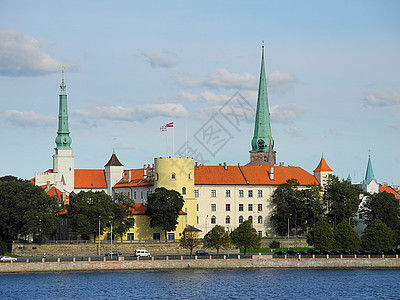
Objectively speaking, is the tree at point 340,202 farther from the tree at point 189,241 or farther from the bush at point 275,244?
the tree at point 189,241

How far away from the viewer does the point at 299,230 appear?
425 feet

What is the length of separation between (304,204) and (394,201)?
1378cm

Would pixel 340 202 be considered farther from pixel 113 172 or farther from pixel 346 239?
pixel 113 172

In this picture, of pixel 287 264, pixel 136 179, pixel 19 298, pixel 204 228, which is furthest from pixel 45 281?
pixel 136 179

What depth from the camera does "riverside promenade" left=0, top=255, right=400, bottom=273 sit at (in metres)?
93.4

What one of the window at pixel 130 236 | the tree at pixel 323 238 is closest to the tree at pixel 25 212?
the window at pixel 130 236

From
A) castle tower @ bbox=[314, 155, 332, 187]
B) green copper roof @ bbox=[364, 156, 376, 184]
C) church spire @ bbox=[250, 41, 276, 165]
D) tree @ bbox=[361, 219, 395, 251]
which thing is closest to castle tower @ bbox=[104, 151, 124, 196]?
castle tower @ bbox=[314, 155, 332, 187]

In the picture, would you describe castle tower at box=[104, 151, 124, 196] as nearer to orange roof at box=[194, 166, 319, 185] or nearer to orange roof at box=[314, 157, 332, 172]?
orange roof at box=[194, 166, 319, 185]

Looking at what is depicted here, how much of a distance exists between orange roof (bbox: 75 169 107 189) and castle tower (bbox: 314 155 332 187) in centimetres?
3804

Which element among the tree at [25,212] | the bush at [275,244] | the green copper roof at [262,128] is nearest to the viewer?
the tree at [25,212]

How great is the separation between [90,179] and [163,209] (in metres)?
38.0

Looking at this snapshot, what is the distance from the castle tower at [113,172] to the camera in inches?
5866

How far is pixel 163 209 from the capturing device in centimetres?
11638

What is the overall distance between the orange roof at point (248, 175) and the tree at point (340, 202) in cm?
645
